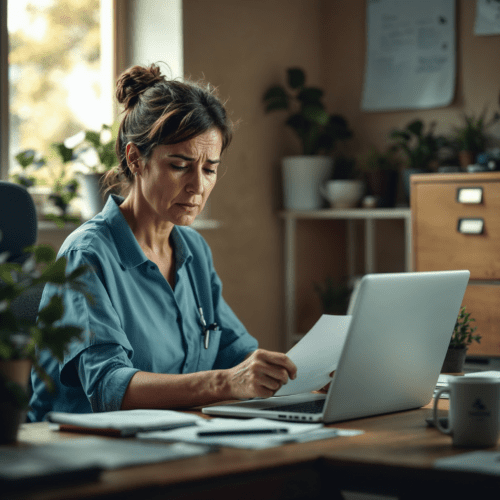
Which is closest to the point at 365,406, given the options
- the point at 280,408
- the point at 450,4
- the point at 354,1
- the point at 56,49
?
the point at 280,408

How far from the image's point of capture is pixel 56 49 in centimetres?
322

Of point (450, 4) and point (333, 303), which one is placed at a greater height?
point (450, 4)

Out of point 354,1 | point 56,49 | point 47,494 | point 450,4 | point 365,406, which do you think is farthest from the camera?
point 354,1

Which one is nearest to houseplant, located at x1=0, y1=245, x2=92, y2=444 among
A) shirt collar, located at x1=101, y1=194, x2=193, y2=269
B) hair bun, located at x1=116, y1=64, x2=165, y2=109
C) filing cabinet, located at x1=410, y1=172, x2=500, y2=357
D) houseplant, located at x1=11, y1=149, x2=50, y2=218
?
shirt collar, located at x1=101, y1=194, x2=193, y2=269

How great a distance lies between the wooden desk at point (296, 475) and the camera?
84 centimetres

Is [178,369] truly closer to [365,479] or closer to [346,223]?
[365,479]

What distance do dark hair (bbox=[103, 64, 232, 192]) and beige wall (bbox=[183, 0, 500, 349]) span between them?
150 centimetres

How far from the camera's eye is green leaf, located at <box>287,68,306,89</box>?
380 centimetres

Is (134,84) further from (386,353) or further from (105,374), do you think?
(386,353)

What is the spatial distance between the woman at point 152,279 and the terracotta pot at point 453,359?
0.42 meters

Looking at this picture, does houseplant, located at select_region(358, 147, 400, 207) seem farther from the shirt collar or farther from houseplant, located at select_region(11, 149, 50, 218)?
the shirt collar

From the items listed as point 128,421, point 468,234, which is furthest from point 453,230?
point 128,421

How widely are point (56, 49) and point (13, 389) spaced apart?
2471mm

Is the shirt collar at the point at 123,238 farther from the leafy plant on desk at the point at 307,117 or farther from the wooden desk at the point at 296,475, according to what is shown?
the leafy plant on desk at the point at 307,117
